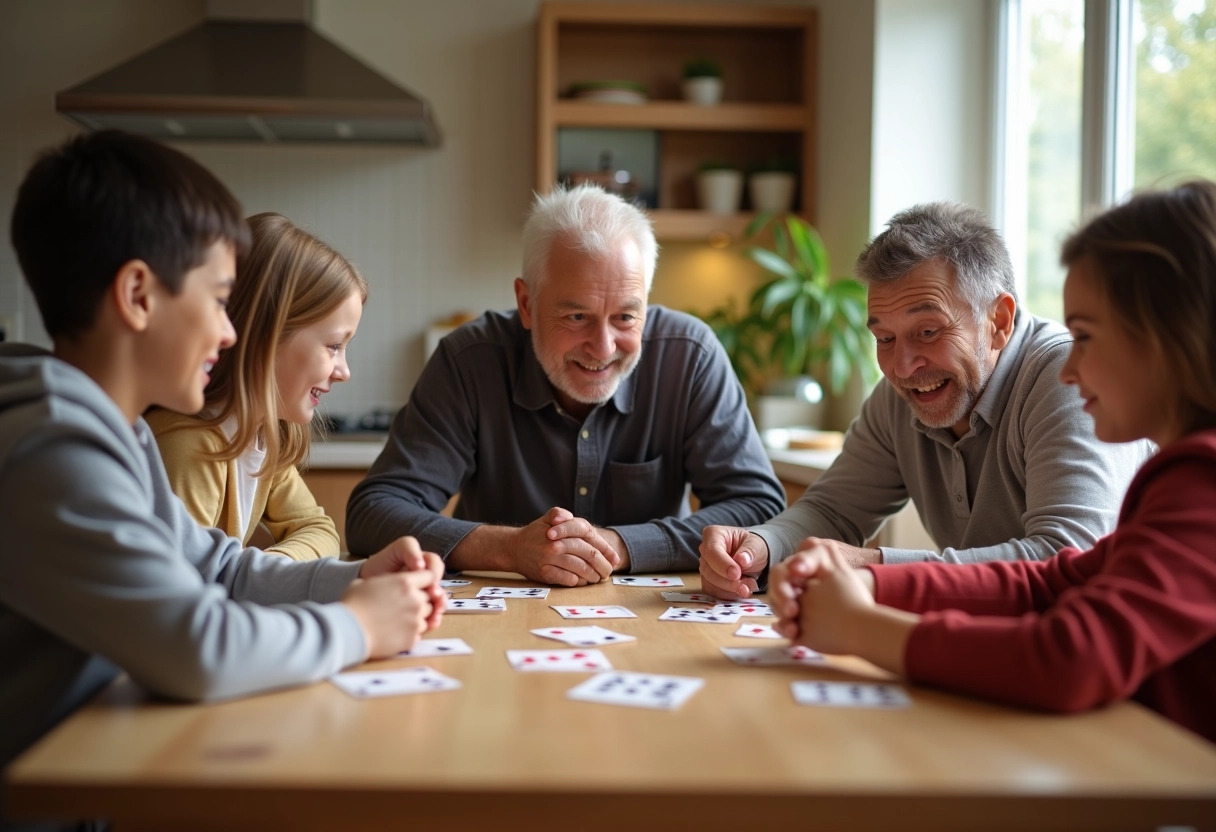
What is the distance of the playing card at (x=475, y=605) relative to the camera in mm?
1616

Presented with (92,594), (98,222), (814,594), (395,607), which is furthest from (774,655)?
(98,222)

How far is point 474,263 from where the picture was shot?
4988mm

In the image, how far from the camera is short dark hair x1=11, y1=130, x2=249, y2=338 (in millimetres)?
1229

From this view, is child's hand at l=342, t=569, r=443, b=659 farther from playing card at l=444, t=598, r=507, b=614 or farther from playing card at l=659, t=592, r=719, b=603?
playing card at l=659, t=592, r=719, b=603

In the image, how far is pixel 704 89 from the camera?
4.71 metres

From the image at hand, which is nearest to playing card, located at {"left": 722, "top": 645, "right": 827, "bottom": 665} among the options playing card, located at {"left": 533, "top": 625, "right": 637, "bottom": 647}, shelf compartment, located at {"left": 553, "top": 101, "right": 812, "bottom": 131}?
playing card, located at {"left": 533, "top": 625, "right": 637, "bottom": 647}

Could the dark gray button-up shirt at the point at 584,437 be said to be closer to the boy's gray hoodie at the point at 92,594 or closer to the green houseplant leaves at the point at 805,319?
the boy's gray hoodie at the point at 92,594

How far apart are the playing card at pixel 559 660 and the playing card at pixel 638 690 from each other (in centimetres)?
4

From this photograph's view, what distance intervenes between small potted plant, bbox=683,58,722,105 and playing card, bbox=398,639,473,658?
147 inches

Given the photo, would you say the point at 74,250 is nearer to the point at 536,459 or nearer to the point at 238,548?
the point at 238,548

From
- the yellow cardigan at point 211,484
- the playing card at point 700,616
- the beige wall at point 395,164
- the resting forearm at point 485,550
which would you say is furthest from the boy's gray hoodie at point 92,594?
the beige wall at point 395,164

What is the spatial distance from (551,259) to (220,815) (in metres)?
1.62

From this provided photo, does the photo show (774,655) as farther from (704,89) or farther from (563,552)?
(704,89)

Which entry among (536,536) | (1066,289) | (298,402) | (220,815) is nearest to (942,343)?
(1066,289)
